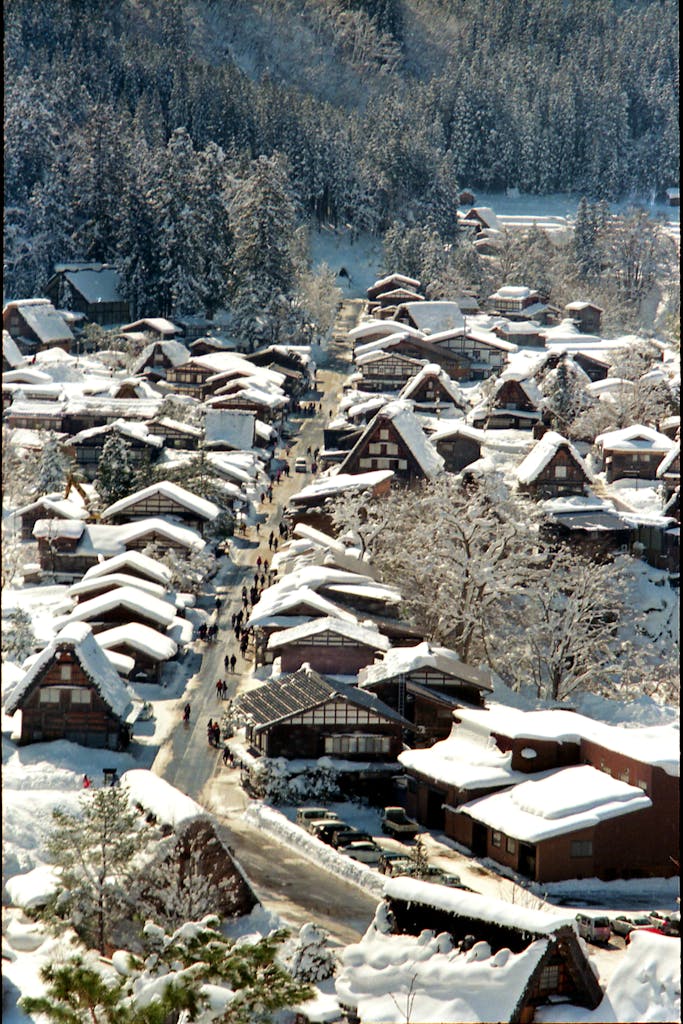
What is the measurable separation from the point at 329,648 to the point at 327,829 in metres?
9.94

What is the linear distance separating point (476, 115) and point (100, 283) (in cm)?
6605

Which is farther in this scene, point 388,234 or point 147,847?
point 388,234

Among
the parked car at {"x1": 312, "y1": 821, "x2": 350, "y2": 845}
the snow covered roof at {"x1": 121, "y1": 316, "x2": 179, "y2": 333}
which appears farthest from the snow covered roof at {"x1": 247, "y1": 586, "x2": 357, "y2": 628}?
the snow covered roof at {"x1": 121, "y1": 316, "x2": 179, "y2": 333}

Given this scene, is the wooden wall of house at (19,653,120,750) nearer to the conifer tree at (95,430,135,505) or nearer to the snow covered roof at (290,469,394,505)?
the conifer tree at (95,430,135,505)

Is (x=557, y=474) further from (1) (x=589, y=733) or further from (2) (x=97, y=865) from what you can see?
(2) (x=97, y=865)

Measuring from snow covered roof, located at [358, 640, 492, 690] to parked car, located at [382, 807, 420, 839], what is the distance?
573 cm

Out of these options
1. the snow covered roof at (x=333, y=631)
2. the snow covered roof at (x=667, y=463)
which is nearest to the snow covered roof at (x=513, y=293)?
the snow covered roof at (x=667, y=463)

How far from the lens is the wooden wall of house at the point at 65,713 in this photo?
41594mm

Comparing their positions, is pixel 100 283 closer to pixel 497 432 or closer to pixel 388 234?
pixel 388 234

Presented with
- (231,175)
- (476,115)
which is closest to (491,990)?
(231,175)

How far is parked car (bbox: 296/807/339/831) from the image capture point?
3862cm

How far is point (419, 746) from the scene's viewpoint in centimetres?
4381

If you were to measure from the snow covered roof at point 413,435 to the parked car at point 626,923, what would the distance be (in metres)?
37.8

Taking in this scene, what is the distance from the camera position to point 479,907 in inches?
1094
